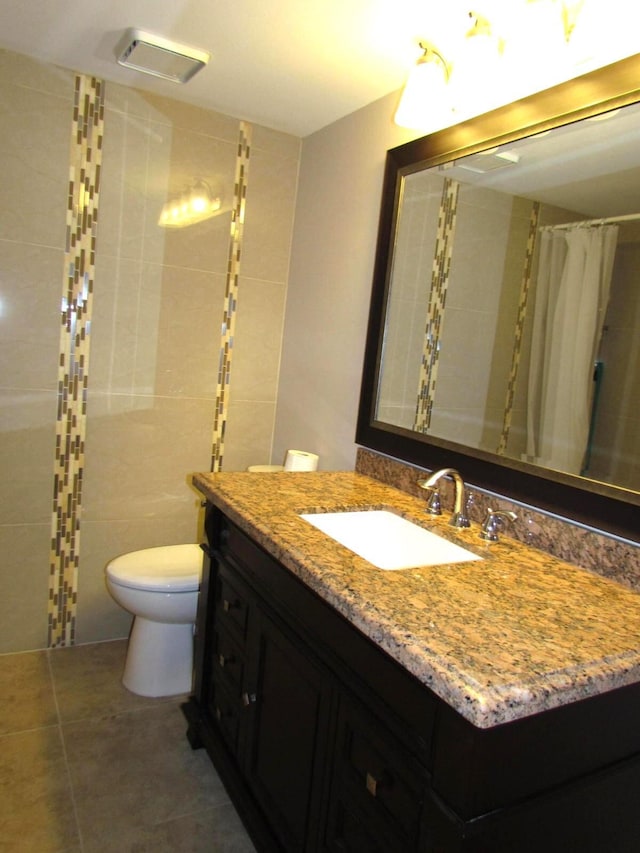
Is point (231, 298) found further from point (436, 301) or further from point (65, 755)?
point (65, 755)

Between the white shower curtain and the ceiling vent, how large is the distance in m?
1.27

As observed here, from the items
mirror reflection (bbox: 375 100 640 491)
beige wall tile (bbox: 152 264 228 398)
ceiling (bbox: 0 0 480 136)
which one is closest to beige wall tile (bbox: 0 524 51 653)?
beige wall tile (bbox: 152 264 228 398)

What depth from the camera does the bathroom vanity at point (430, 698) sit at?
81 centimetres

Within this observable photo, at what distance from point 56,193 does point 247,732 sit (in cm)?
193

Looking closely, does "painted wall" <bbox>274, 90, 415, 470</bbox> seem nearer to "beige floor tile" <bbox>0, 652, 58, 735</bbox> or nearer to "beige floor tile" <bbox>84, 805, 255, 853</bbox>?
"beige floor tile" <bbox>84, 805, 255, 853</bbox>

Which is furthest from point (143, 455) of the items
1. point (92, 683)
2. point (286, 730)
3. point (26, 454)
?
point (286, 730)

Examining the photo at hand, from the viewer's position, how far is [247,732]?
151 centimetres

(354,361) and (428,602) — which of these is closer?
(428,602)

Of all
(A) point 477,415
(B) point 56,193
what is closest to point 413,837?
(A) point 477,415

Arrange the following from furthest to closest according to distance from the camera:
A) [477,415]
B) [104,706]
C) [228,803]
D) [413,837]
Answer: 1. [104,706]
2. [228,803]
3. [477,415]
4. [413,837]

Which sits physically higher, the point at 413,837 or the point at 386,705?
the point at 386,705

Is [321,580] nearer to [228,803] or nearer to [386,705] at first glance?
[386,705]

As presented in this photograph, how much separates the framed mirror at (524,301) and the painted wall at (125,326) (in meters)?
0.80

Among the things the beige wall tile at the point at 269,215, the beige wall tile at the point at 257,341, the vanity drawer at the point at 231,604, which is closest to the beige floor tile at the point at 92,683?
the vanity drawer at the point at 231,604
